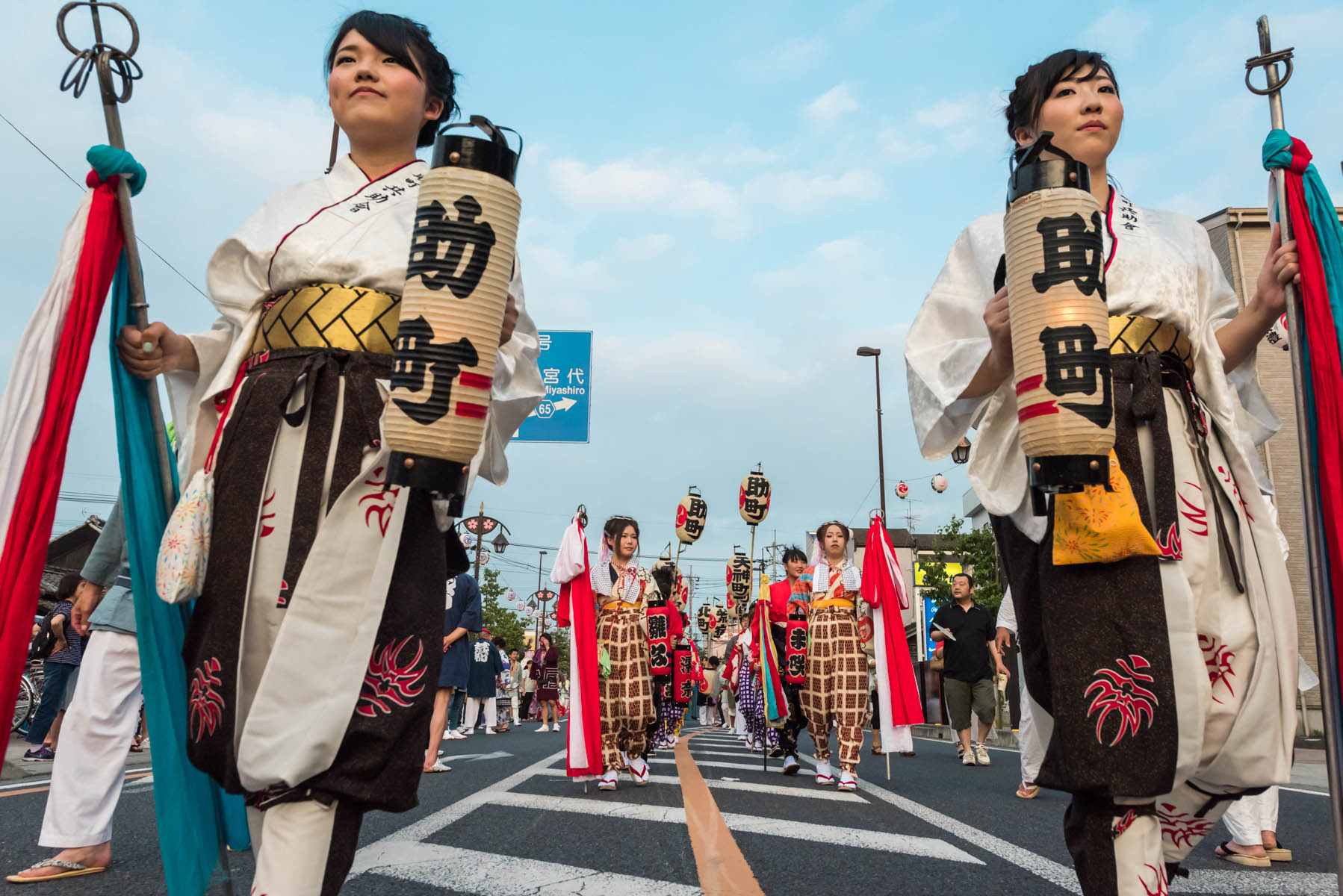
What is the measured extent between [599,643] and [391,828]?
11.5ft

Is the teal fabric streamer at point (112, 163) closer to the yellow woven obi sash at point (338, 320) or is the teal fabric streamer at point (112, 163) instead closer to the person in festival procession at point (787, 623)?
the yellow woven obi sash at point (338, 320)

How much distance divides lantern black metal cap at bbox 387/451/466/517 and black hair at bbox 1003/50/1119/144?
1821 mm

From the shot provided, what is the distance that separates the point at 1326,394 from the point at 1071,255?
85 cm

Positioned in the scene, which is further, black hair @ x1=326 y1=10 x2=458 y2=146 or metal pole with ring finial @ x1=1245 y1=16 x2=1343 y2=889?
black hair @ x1=326 y1=10 x2=458 y2=146

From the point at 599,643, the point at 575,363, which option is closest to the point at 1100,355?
the point at 599,643

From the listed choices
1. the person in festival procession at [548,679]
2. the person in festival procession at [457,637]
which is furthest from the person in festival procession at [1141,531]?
the person in festival procession at [548,679]

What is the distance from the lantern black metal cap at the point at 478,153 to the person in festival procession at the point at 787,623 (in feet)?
25.0

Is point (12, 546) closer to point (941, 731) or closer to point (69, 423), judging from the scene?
point (69, 423)

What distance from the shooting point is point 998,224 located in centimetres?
255

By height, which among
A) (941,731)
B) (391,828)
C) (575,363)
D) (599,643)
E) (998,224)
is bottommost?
(941,731)

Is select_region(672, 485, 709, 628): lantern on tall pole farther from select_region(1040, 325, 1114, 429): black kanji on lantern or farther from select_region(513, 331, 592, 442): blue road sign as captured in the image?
select_region(1040, 325, 1114, 429): black kanji on lantern

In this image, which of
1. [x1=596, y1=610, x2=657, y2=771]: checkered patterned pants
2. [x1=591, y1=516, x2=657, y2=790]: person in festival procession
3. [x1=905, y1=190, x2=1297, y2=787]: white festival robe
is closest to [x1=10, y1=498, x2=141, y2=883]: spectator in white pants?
[x1=905, y1=190, x2=1297, y2=787]: white festival robe

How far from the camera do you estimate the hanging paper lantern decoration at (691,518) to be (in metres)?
17.1

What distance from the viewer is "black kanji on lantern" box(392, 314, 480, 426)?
69.4 inches
